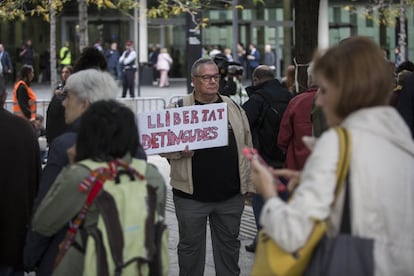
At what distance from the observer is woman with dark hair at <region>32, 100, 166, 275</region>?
3.88m

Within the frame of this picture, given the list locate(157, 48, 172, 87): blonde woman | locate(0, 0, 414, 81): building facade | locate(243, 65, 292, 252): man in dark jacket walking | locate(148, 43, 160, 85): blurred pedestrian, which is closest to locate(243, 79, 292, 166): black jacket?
locate(243, 65, 292, 252): man in dark jacket walking

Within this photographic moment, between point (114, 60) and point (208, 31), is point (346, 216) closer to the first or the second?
point (114, 60)

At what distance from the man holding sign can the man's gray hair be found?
6.02ft

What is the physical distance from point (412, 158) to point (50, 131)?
11.7 feet

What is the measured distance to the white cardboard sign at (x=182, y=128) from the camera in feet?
21.0

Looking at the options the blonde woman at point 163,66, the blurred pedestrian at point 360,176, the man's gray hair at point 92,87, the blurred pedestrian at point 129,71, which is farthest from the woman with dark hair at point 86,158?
the blonde woman at point 163,66

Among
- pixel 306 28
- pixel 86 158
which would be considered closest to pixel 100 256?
pixel 86 158

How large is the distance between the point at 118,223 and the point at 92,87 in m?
0.98

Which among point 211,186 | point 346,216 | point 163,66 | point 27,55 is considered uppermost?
point 27,55

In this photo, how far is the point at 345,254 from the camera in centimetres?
319

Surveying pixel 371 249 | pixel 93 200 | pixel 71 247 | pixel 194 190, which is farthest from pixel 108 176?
pixel 194 190

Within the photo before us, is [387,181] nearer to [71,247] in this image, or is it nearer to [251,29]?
[71,247]

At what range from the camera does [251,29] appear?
137ft

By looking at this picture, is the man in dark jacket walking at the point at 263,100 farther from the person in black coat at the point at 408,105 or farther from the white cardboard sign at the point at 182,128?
the person in black coat at the point at 408,105
